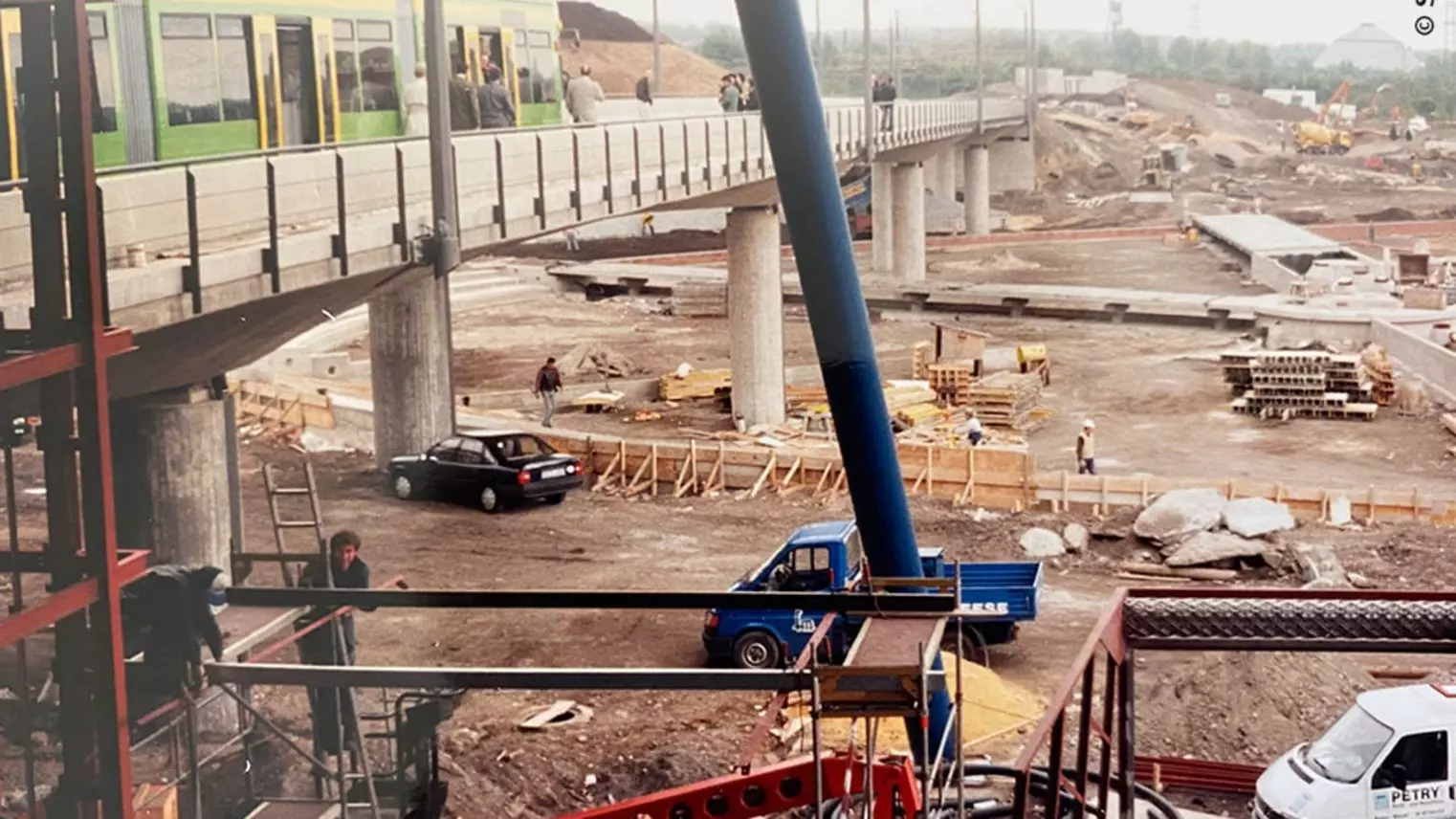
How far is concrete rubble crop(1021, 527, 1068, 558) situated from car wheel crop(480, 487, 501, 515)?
7102 mm

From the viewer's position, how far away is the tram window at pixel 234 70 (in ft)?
57.1

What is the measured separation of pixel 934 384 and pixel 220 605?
78.8 ft

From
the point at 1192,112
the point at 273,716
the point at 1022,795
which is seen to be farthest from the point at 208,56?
the point at 1192,112

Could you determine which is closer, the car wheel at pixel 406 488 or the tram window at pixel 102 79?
the tram window at pixel 102 79

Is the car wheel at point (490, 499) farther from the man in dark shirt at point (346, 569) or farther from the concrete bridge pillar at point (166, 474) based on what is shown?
the man in dark shirt at point (346, 569)

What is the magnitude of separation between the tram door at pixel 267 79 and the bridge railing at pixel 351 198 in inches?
38.3

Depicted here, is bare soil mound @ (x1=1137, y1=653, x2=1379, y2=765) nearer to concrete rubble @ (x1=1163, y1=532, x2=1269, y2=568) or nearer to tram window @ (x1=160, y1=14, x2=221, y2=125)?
concrete rubble @ (x1=1163, y1=532, x2=1269, y2=568)

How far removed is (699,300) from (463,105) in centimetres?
2784

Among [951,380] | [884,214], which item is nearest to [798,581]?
[951,380]

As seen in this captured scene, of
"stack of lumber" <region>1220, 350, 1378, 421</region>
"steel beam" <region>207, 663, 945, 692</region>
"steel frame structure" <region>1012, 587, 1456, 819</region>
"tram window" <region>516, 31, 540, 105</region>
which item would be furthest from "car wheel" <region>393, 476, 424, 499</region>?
"steel beam" <region>207, 663, 945, 692</region>

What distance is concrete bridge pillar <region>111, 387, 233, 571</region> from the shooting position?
15305 mm

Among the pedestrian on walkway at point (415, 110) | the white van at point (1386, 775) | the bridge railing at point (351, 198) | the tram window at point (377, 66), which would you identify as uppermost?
the tram window at point (377, 66)

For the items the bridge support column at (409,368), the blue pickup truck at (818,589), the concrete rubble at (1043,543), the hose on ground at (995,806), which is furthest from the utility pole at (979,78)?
the hose on ground at (995,806)

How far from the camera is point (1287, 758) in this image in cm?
1235
